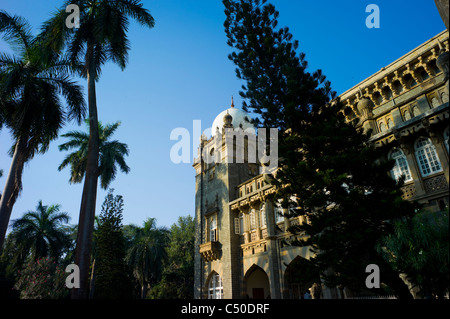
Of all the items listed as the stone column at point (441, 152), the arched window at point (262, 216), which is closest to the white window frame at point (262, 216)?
the arched window at point (262, 216)

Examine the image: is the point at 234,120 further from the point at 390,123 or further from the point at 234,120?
the point at 390,123

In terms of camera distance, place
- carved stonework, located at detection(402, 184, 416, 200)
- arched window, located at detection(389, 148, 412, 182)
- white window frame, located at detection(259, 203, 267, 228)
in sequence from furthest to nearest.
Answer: white window frame, located at detection(259, 203, 267, 228) < arched window, located at detection(389, 148, 412, 182) < carved stonework, located at detection(402, 184, 416, 200)

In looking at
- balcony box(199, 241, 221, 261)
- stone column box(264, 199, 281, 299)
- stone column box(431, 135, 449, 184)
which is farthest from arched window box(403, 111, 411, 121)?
balcony box(199, 241, 221, 261)

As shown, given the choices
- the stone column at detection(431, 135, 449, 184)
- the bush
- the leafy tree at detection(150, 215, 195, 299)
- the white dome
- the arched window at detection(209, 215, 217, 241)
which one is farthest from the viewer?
the leafy tree at detection(150, 215, 195, 299)

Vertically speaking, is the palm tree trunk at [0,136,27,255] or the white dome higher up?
the white dome

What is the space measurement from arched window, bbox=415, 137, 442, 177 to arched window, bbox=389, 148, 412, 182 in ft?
1.70

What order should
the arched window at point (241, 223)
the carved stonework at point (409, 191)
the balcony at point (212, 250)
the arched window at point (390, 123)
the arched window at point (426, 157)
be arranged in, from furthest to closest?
1. the balcony at point (212, 250)
2. the arched window at point (241, 223)
3. the arched window at point (390, 123)
4. the carved stonework at point (409, 191)
5. the arched window at point (426, 157)

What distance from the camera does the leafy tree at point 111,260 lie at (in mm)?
23188

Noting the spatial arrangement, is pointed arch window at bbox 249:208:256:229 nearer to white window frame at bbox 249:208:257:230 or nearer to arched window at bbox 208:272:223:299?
white window frame at bbox 249:208:257:230

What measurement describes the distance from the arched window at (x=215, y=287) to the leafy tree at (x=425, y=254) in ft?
43.1

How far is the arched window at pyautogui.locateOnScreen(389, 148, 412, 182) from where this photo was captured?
12.0 metres

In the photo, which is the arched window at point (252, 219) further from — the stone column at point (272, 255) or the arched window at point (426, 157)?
the arched window at point (426, 157)

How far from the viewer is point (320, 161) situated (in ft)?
37.2

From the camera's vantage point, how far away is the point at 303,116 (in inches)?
510
